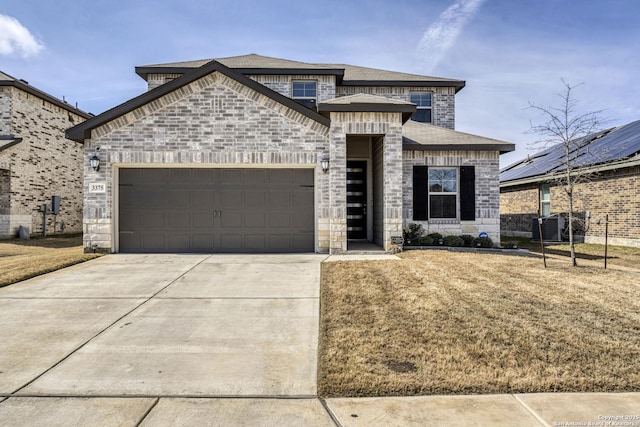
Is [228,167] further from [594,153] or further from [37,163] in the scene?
[37,163]

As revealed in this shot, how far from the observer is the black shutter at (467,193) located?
12.4 meters

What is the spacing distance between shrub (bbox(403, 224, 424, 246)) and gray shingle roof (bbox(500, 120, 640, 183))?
4.60 meters

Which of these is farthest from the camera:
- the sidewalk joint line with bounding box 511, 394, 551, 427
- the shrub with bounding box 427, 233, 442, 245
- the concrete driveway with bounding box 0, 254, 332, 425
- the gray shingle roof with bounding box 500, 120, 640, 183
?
the gray shingle roof with bounding box 500, 120, 640, 183

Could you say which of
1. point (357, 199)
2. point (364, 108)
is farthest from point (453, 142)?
point (357, 199)

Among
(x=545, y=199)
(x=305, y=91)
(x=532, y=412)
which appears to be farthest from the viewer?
(x=545, y=199)

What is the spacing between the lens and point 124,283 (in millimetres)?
7469

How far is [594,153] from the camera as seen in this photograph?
13.6 metres

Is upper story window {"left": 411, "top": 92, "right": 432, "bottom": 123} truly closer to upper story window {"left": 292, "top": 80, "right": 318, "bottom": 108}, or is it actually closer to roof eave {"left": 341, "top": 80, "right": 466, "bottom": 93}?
roof eave {"left": 341, "top": 80, "right": 466, "bottom": 93}

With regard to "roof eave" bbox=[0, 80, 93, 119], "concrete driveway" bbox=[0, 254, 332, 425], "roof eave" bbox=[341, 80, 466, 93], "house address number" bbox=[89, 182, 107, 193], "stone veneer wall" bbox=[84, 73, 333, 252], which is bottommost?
"concrete driveway" bbox=[0, 254, 332, 425]

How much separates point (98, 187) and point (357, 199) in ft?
26.8

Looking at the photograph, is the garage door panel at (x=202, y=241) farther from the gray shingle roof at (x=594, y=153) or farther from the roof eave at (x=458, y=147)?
the gray shingle roof at (x=594, y=153)

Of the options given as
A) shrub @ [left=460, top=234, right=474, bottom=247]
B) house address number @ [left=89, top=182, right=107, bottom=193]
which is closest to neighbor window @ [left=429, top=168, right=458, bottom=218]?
shrub @ [left=460, top=234, right=474, bottom=247]

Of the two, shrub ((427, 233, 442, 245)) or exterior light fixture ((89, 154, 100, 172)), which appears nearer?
exterior light fixture ((89, 154, 100, 172))

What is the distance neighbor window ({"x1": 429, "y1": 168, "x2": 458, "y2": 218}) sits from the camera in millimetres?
12555
